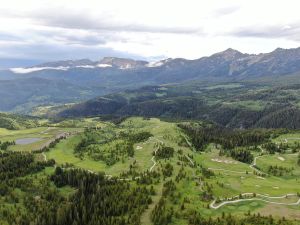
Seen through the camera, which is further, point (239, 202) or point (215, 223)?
point (239, 202)

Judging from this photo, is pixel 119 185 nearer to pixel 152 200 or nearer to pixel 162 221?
pixel 152 200

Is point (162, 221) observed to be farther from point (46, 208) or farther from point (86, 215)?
point (46, 208)

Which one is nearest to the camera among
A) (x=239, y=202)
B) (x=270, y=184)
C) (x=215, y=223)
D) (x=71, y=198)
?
(x=215, y=223)

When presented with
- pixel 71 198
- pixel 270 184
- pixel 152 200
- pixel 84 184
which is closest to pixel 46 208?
pixel 71 198

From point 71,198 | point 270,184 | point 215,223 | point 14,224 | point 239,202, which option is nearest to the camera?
point 215,223

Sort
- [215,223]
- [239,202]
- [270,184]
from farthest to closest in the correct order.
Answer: [270,184], [239,202], [215,223]

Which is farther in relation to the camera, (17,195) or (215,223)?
(17,195)

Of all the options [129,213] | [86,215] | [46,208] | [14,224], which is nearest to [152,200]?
[129,213]

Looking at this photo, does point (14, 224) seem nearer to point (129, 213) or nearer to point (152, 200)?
point (129, 213)

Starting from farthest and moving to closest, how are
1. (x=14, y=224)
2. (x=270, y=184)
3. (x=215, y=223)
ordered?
1. (x=270, y=184)
2. (x=14, y=224)
3. (x=215, y=223)
